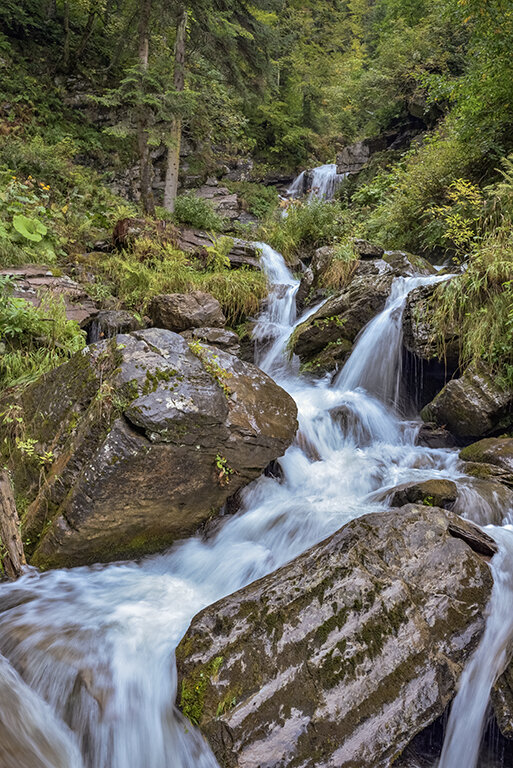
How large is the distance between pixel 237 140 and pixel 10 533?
59.7 ft

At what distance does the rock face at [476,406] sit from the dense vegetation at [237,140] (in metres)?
0.27

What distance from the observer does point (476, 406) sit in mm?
4887

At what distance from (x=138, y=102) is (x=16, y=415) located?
337 inches

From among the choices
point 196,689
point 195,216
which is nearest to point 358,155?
point 195,216

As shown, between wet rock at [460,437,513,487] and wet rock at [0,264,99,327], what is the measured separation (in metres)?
5.63

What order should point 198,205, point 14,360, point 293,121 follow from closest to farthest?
point 14,360, point 198,205, point 293,121

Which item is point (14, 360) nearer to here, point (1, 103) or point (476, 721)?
point (476, 721)

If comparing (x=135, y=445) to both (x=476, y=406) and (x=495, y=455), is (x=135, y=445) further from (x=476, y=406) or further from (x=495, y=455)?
(x=476, y=406)

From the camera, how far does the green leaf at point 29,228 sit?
741 centimetres

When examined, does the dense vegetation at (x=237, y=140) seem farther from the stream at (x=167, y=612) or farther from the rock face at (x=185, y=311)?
the stream at (x=167, y=612)

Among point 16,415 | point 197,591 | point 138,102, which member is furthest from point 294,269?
point 197,591

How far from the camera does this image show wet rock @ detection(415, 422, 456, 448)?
524 centimetres

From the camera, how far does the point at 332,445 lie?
5484 mm

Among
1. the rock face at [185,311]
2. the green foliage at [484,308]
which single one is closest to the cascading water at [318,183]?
the rock face at [185,311]
